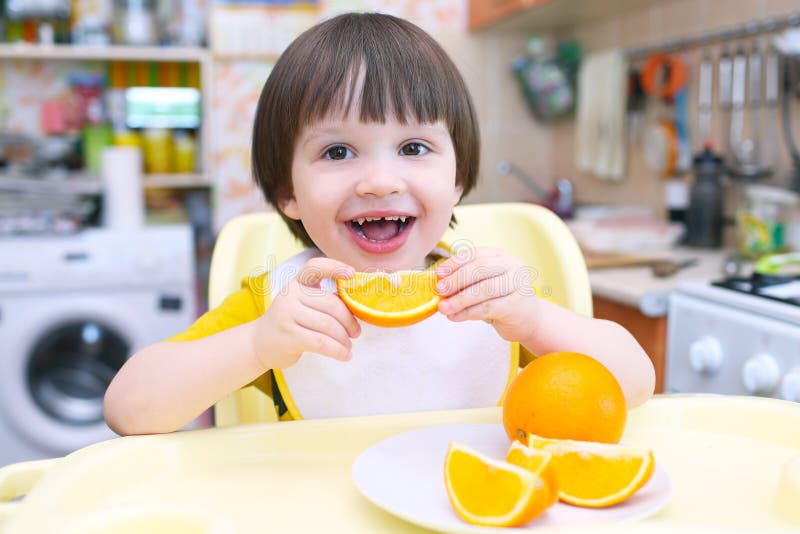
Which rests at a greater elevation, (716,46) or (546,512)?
(716,46)

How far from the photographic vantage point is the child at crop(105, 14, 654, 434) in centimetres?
79

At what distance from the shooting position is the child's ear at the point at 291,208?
3.46 ft

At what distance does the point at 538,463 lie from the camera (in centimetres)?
55

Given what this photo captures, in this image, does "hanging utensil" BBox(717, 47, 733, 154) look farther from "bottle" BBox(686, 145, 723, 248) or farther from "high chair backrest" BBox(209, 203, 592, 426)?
"high chair backrest" BBox(209, 203, 592, 426)

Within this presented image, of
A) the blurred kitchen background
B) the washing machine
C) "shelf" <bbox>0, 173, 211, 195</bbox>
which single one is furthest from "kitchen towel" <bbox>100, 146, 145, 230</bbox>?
the washing machine

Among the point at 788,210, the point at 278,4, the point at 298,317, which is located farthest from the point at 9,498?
the point at 278,4

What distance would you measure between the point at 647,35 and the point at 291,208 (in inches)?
84.7

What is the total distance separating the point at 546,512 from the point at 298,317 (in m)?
0.31

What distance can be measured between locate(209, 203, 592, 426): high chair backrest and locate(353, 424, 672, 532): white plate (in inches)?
16.8

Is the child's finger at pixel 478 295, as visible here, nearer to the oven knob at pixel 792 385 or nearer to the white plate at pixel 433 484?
the white plate at pixel 433 484

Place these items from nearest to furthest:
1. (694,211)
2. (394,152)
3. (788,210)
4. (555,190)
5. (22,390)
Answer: (394,152) < (788,210) < (694,211) < (22,390) < (555,190)

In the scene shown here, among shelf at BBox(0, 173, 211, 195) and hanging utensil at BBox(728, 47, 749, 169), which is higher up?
hanging utensil at BBox(728, 47, 749, 169)

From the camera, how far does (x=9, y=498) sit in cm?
71

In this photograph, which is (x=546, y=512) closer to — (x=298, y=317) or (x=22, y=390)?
(x=298, y=317)
